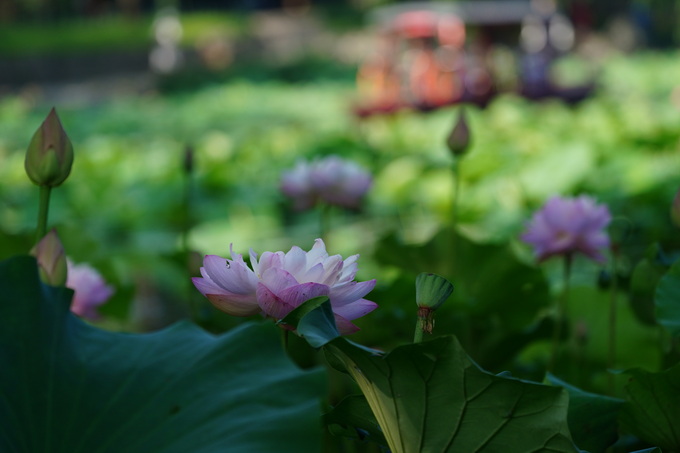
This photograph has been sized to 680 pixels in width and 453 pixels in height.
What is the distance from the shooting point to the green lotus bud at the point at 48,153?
0.75m

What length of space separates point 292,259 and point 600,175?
7.08 ft

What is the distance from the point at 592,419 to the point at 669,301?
0.14 meters

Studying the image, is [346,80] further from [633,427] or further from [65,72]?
[633,427]

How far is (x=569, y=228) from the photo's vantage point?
1.10 m

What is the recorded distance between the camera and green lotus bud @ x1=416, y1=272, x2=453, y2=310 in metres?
0.55

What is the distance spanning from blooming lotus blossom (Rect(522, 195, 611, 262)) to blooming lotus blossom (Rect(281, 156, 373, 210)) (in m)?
0.43

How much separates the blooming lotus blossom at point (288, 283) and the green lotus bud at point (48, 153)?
21cm

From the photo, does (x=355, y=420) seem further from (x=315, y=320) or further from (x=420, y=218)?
(x=420, y=218)

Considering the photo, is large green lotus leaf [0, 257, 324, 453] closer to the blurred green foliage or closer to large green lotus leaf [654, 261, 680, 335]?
large green lotus leaf [654, 261, 680, 335]

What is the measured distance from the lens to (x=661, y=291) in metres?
0.78

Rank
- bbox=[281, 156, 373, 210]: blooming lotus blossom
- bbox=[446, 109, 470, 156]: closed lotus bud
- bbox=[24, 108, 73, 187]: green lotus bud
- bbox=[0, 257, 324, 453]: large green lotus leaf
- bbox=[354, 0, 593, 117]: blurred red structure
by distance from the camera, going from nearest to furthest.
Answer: bbox=[0, 257, 324, 453]: large green lotus leaf
bbox=[24, 108, 73, 187]: green lotus bud
bbox=[446, 109, 470, 156]: closed lotus bud
bbox=[281, 156, 373, 210]: blooming lotus blossom
bbox=[354, 0, 593, 117]: blurred red structure

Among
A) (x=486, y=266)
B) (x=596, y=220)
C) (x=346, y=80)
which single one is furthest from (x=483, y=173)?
(x=346, y=80)

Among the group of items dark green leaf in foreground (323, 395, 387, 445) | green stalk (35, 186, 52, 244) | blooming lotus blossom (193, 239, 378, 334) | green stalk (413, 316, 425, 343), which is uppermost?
green stalk (35, 186, 52, 244)

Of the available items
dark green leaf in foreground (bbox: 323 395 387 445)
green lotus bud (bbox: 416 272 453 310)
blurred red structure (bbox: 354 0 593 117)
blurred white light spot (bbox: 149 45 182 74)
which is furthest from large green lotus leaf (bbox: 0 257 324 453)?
blurred white light spot (bbox: 149 45 182 74)
